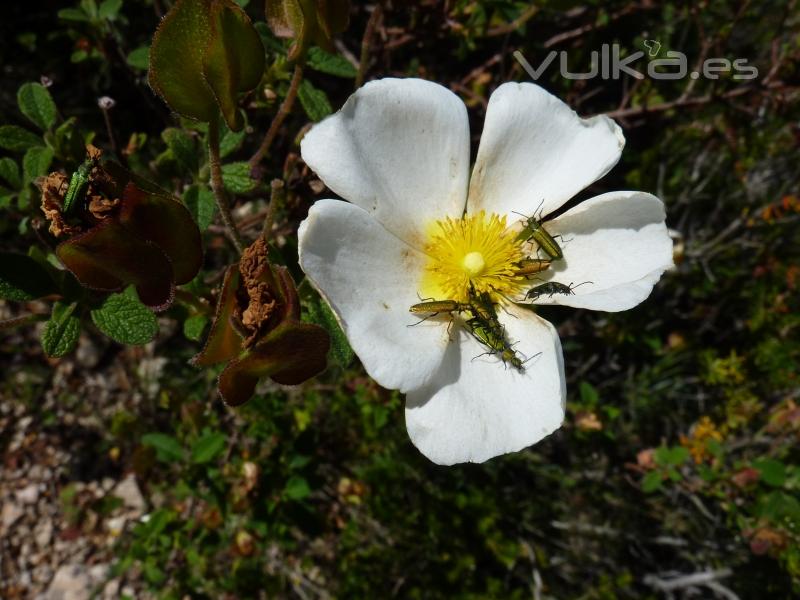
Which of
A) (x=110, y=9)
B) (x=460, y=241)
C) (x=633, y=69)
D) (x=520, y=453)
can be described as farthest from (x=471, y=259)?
(x=633, y=69)

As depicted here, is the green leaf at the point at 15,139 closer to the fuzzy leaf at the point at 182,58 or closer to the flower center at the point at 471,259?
the fuzzy leaf at the point at 182,58

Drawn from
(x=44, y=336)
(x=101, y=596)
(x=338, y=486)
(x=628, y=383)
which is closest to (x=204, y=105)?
(x=44, y=336)

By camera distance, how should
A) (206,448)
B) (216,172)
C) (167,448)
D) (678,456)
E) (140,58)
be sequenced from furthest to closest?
(678,456) < (167,448) < (206,448) < (140,58) < (216,172)

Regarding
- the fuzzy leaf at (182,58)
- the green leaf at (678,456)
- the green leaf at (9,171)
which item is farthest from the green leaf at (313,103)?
the green leaf at (678,456)

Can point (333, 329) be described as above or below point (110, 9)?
below

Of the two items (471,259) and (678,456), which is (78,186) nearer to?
(471,259)

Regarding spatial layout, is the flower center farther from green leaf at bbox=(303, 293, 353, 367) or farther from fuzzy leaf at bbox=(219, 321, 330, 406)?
fuzzy leaf at bbox=(219, 321, 330, 406)

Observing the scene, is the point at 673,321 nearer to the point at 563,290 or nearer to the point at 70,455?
the point at 563,290
